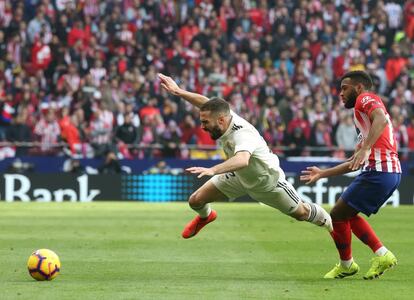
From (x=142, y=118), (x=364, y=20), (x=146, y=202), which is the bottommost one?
(x=146, y=202)

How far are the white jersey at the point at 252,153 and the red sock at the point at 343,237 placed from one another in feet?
2.69

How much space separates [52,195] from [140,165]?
90.9 inches

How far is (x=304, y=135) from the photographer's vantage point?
92.4ft

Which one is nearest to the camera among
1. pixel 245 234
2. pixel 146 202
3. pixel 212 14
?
pixel 245 234

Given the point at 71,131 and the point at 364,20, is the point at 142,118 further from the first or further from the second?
the point at 364,20

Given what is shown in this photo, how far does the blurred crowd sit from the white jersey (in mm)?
15750

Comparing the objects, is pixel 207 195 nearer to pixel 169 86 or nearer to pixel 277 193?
pixel 277 193

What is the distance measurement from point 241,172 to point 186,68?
18338mm

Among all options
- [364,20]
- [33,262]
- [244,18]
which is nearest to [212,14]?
[244,18]

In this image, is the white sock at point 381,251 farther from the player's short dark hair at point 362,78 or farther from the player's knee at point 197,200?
the player's knee at point 197,200

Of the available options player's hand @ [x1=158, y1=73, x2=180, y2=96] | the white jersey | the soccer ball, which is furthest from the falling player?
the soccer ball

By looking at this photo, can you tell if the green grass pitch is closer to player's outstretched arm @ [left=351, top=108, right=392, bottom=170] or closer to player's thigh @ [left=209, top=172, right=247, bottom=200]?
player's thigh @ [left=209, top=172, right=247, bottom=200]

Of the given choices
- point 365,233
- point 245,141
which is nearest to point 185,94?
point 245,141

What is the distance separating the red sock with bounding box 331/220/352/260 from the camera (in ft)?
36.9
